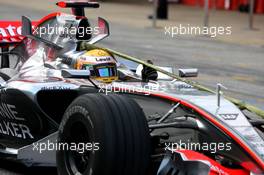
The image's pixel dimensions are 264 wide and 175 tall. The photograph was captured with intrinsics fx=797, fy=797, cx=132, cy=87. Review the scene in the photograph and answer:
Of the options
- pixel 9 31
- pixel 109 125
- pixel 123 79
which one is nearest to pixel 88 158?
pixel 109 125

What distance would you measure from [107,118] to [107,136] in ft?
0.50

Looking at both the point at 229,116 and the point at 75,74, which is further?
the point at 75,74

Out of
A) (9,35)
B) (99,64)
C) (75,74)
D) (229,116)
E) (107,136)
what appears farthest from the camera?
(9,35)

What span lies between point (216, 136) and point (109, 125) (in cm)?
79

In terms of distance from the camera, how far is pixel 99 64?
23.9 feet

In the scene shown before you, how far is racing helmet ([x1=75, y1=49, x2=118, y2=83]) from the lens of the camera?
23.7ft

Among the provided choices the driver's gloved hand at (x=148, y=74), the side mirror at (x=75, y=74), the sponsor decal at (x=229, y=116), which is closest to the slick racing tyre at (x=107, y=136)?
the side mirror at (x=75, y=74)

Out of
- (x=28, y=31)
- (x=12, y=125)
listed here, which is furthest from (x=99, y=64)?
(x=28, y=31)

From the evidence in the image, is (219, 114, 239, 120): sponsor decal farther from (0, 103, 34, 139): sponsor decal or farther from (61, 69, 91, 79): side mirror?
(0, 103, 34, 139): sponsor decal

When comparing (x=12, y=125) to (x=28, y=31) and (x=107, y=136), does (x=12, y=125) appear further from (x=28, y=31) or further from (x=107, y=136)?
(x=107, y=136)

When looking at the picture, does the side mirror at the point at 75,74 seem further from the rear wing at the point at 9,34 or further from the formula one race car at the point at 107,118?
the rear wing at the point at 9,34

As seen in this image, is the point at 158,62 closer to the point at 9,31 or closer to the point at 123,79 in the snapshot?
the point at 9,31

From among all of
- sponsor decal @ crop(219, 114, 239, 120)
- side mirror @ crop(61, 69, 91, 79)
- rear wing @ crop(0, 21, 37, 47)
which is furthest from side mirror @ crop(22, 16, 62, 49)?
sponsor decal @ crop(219, 114, 239, 120)

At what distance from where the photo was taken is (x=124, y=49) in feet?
60.0
